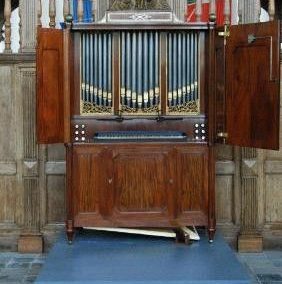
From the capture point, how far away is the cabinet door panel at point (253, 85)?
5.19 m

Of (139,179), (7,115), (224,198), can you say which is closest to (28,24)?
(7,115)

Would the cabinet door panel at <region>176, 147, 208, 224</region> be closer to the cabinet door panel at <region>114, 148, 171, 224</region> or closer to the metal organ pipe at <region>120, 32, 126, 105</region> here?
the cabinet door panel at <region>114, 148, 171, 224</region>

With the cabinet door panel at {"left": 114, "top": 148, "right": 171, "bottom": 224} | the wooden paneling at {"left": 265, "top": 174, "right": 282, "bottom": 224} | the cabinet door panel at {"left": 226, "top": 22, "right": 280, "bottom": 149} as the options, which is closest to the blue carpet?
the cabinet door panel at {"left": 114, "top": 148, "right": 171, "bottom": 224}

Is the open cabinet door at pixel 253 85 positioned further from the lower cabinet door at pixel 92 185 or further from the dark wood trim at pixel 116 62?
the lower cabinet door at pixel 92 185

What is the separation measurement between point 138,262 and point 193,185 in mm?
898

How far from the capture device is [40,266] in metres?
6.34

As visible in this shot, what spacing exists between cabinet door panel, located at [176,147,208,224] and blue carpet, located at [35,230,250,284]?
0.27 metres

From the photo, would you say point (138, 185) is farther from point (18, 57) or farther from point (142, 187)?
point (18, 57)

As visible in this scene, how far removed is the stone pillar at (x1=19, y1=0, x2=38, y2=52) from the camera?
6.68m

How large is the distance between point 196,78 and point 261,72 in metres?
0.61

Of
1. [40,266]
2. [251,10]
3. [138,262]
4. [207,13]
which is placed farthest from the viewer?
[207,13]

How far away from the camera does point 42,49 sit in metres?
5.52

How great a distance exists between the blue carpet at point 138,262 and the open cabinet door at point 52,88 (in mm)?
955

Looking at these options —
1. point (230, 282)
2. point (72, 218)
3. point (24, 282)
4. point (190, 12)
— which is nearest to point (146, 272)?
point (230, 282)
